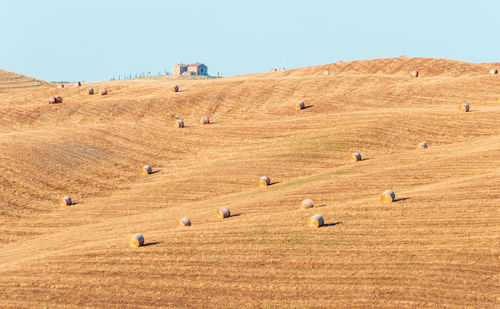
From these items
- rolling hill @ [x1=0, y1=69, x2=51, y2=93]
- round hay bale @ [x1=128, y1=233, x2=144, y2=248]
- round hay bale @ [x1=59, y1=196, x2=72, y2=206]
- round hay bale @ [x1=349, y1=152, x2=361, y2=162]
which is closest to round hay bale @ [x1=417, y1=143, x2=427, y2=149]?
round hay bale @ [x1=349, y1=152, x2=361, y2=162]

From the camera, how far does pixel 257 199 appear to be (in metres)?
28.3

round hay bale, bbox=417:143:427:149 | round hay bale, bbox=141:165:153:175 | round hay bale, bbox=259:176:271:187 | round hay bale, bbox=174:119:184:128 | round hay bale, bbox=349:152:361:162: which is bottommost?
round hay bale, bbox=259:176:271:187

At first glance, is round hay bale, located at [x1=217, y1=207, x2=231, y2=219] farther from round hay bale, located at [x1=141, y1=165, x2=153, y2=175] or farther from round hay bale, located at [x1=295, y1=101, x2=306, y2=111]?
round hay bale, located at [x1=295, y1=101, x2=306, y2=111]

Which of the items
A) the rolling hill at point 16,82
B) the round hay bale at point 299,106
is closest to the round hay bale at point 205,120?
the round hay bale at point 299,106

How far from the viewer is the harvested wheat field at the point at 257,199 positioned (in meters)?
18.6

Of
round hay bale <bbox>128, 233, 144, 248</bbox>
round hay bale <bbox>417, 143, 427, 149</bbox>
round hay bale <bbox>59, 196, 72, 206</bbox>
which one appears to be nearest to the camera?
round hay bale <bbox>128, 233, 144, 248</bbox>

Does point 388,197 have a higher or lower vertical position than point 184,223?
higher

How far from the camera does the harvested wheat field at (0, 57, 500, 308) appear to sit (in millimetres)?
18578

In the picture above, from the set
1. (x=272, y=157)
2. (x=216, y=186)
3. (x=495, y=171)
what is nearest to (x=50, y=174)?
(x=216, y=186)

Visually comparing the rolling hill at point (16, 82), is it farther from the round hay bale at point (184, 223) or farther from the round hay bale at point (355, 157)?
the round hay bale at point (184, 223)

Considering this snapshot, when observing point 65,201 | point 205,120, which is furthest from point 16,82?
point 65,201

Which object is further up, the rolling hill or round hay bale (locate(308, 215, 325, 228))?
the rolling hill

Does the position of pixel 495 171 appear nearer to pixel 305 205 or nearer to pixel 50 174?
pixel 305 205

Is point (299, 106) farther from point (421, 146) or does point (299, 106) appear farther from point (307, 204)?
point (307, 204)
